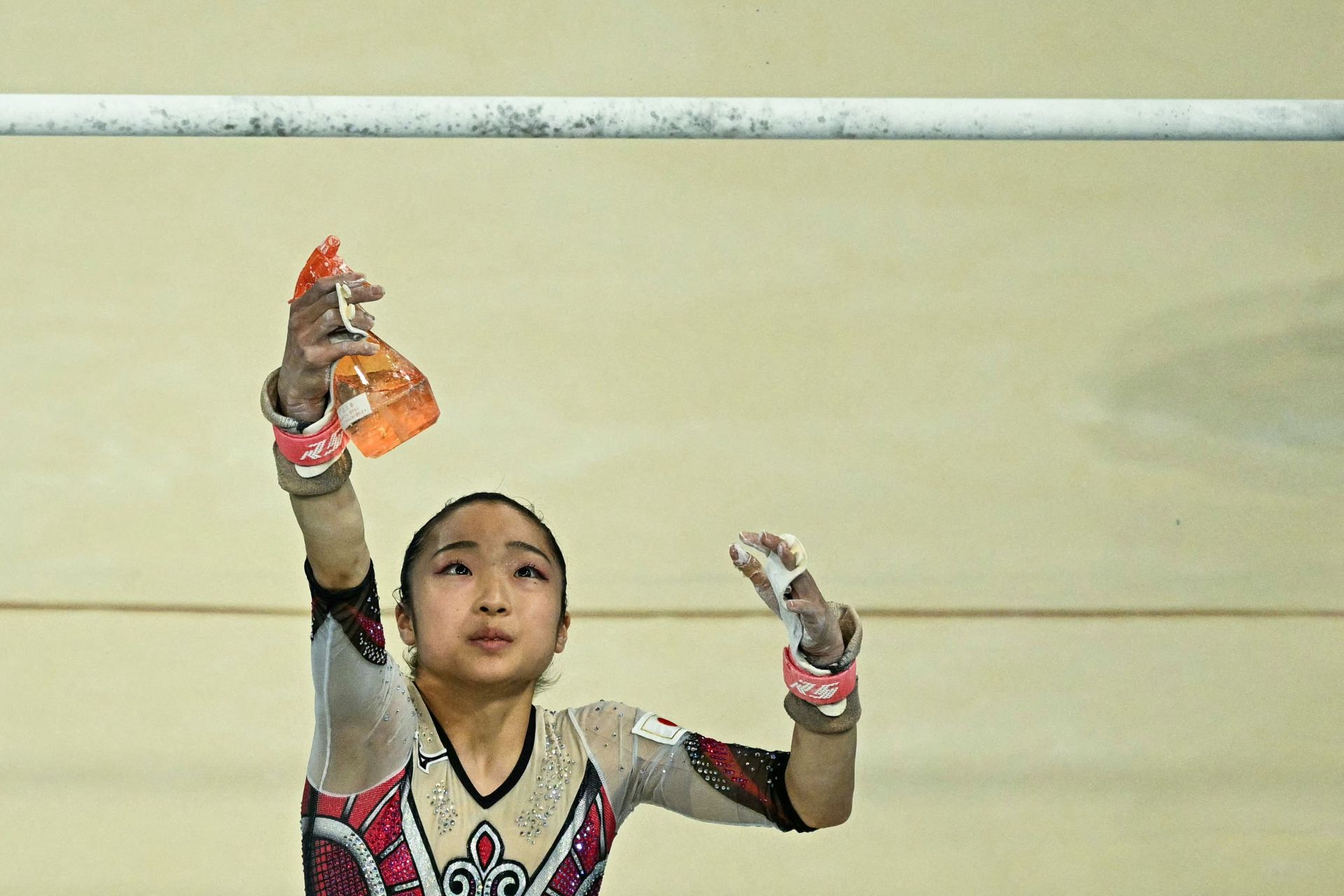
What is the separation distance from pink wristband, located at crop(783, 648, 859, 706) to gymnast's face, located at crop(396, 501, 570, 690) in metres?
0.33

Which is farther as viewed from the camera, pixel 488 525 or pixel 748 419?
pixel 748 419

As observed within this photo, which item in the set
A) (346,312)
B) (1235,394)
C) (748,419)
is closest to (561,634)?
(346,312)

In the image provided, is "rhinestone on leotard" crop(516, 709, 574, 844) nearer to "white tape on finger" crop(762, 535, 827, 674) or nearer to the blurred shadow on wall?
"white tape on finger" crop(762, 535, 827, 674)

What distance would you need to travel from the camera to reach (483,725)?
2.26 m

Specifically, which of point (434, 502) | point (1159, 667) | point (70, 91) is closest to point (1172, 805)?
point (1159, 667)

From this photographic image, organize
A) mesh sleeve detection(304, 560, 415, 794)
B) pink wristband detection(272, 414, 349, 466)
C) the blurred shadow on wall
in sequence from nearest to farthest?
pink wristband detection(272, 414, 349, 466) < mesh sleeve detection(304, 560, 415, 794) < the blurred shadow on wall

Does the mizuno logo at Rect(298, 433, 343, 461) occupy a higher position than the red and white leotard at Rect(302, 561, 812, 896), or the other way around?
the mizuno logo at Rect(298, 433, 343, 461)

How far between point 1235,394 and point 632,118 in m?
2.39

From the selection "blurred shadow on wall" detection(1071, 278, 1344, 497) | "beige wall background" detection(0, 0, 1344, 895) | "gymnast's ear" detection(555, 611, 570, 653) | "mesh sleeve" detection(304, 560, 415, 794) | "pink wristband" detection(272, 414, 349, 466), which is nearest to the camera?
"pink wristband" detection(272, 414, 349, 466)

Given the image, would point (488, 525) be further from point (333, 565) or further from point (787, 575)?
point (787, 575)

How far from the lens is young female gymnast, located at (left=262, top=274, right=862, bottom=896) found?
2.07 meters

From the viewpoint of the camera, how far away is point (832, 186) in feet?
13.7

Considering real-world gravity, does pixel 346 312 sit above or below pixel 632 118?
below

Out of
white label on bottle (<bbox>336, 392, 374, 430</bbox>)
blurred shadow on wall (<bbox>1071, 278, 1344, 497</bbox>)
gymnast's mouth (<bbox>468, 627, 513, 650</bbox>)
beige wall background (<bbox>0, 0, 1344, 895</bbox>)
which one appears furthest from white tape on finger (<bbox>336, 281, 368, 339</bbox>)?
blurred shadow on wall (<bbox>1071, 278, 1344, 497</bbox>)
